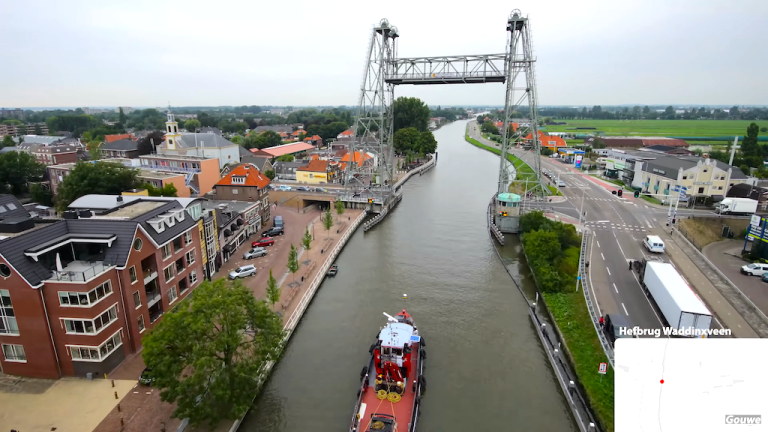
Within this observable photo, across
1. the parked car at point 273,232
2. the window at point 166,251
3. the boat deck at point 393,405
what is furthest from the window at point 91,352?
the parked car at point 273,232

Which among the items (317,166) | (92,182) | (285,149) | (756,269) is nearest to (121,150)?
(285,149)

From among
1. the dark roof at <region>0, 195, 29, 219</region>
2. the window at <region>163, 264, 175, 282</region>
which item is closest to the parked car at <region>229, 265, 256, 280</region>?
the window at <region>163, 264, 175, 282</region>

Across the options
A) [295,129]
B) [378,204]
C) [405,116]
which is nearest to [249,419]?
[378,204]

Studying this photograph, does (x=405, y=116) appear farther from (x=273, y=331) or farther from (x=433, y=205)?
(x=273, y=331)

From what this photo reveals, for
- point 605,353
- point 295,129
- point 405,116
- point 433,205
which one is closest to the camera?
point 605,353

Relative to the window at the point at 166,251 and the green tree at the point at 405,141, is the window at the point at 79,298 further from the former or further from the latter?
the green tree at the point at 405,141

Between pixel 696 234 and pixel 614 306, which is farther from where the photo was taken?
pixel 696 234

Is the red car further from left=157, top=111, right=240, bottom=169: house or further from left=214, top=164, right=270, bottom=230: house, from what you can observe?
left=157, top=111, right=240, bottom=169: house
